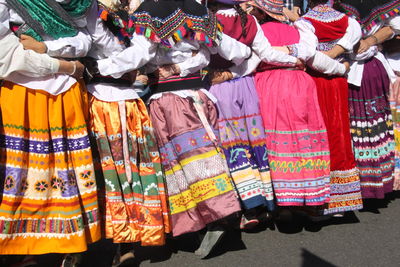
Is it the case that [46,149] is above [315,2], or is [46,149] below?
below

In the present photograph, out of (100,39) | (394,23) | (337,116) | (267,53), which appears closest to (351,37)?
(394,23)

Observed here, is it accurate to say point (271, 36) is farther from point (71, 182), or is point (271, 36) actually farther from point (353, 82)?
point (71, 182)

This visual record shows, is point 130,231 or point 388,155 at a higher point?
point 130,231

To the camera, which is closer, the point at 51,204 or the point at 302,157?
the point at 51,204

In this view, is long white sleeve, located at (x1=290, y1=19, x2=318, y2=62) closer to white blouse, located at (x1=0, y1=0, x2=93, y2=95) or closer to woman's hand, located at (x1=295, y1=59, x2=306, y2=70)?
woman's hand, located at (x1=295, y1=59, x2=306, y2=70)

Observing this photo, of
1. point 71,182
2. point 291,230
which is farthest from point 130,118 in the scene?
point 291,230

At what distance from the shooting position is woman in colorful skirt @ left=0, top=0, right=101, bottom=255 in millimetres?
2619

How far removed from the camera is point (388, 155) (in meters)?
4.12

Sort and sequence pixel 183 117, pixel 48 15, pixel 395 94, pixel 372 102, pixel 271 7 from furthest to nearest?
pixel 395 94
pixel 372 102
pixel 271 7
pixel 183 117
pixel 48 15

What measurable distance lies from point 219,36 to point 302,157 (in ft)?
3.71

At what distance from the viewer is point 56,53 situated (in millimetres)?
2738

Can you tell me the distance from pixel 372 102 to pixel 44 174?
115 inches

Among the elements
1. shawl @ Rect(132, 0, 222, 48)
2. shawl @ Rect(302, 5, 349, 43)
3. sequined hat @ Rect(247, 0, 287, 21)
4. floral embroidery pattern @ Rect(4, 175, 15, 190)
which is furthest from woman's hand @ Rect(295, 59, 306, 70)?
floral embroidery pattern @ Rect(4, 175, 15, 190)

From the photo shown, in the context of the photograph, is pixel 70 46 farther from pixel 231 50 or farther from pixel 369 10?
pixel 369 10
